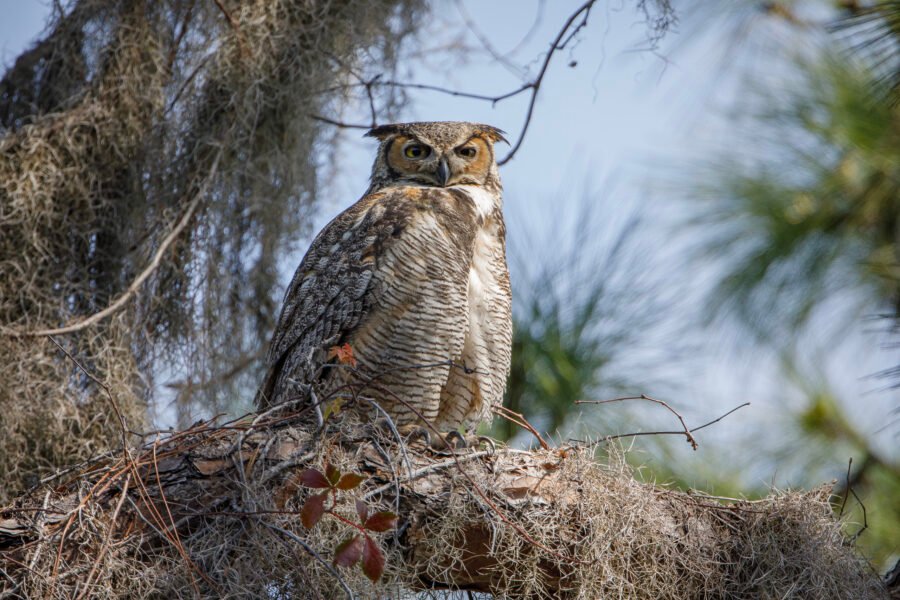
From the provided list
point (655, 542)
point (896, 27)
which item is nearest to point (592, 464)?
point (655, 542)

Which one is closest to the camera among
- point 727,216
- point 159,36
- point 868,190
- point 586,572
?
point 586,572

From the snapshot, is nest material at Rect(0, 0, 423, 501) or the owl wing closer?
the owl wing

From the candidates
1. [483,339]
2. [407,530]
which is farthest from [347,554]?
[483,339]

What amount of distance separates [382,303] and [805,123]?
2.34 metres

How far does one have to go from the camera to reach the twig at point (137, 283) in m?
2.90

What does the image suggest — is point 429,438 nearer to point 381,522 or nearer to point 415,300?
point 415,300

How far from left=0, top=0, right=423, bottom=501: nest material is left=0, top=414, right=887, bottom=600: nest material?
918mm

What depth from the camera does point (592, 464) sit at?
90.2 inches

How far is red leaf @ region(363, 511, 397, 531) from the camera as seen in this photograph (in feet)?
5.65

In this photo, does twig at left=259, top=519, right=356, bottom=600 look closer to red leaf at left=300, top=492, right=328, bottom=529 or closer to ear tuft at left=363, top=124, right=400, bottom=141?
red leaf at left=300, top=492, right=328, bottom=529

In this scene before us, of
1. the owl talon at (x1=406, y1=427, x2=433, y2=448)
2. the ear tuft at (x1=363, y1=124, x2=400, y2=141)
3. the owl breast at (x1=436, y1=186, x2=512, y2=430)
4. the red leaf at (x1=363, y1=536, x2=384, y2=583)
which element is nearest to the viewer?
the red leaf at (x1=363, y1=536, x2=384, y2=583)

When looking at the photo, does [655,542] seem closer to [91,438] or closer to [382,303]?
[382,303]

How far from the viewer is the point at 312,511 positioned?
5.70 feet

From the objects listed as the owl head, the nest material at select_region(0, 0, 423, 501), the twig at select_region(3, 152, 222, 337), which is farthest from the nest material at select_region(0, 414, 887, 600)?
the owl head
